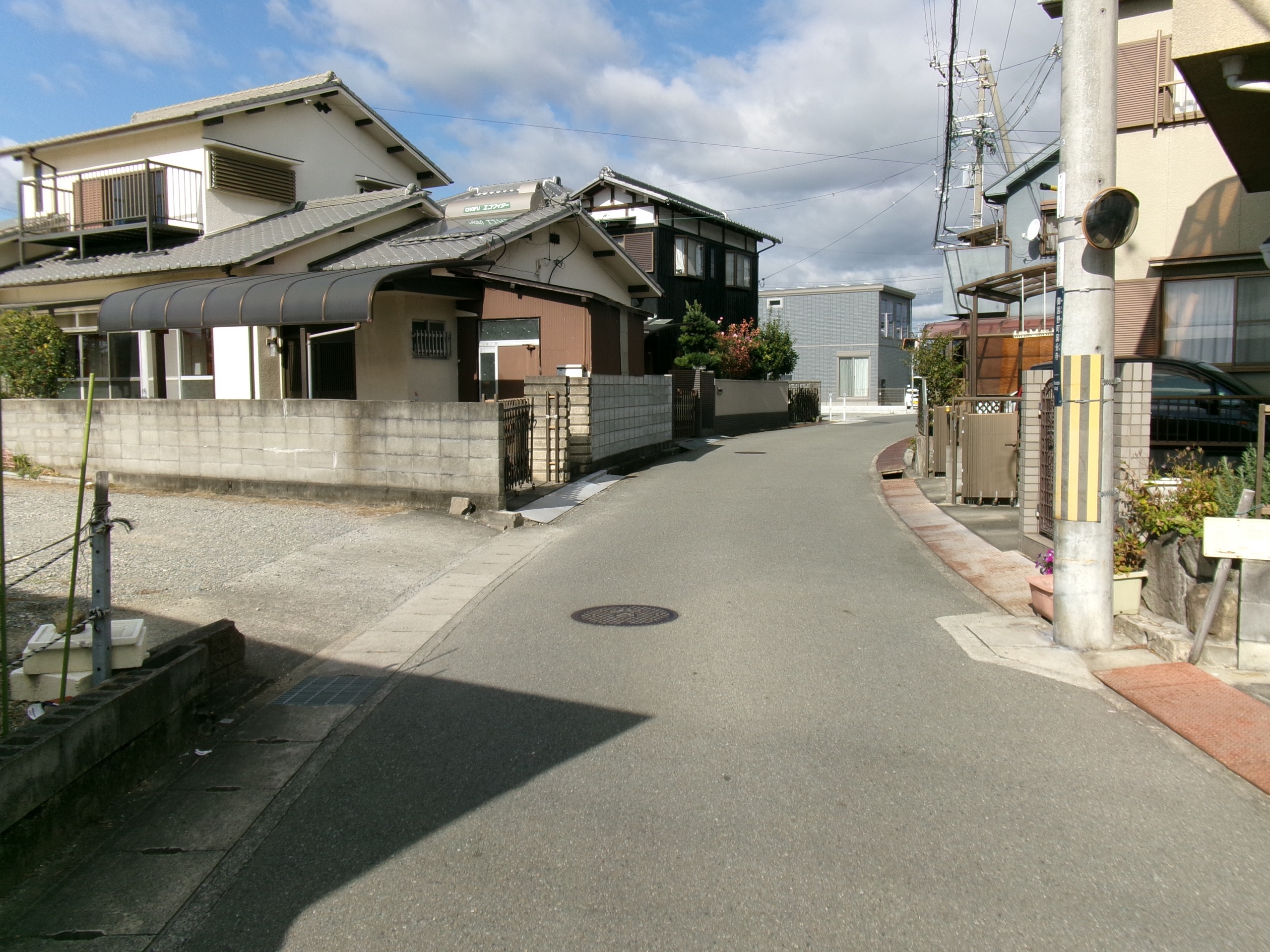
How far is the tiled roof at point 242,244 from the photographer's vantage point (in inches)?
760

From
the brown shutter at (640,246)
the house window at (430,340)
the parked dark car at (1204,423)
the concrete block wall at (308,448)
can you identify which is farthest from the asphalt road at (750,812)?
the brown shutter at (640,246)

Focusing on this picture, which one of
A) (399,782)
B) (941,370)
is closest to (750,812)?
(399,782)

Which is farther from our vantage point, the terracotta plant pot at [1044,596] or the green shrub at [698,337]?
the green shrub at [698,337]

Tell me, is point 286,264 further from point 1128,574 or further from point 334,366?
point 1128,574

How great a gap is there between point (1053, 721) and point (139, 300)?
16.9 m

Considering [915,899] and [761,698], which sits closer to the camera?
[915,899]

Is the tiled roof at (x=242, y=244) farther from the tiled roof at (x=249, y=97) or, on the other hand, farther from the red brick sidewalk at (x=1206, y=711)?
the red brick sidewalk at (x=1206, y=711)

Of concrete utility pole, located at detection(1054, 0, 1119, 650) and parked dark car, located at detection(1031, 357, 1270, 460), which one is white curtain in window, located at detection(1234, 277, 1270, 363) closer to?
parked dark car, located at detection(1031, 357, 1270, 460)

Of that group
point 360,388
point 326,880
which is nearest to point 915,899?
point 326,880

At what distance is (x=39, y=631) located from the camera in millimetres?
5199

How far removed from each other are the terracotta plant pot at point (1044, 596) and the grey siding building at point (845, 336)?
43879 millimetres

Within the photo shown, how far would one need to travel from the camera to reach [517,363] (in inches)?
799

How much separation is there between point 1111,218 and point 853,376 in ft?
153

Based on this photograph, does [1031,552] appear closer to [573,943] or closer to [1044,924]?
[1044,924]
